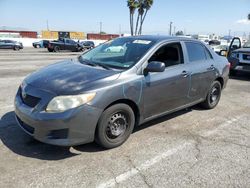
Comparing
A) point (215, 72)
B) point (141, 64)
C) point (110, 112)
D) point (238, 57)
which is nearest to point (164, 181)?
point (110, 112)

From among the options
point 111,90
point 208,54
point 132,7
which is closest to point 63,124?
point 111,90

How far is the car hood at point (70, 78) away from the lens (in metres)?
3.64

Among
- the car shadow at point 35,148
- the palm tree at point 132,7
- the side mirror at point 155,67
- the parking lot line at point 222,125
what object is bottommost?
the parking lot line at point 222,125

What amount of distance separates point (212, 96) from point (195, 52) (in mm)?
1302

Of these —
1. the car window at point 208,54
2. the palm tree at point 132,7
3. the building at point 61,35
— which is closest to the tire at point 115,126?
the car window at point 208,54

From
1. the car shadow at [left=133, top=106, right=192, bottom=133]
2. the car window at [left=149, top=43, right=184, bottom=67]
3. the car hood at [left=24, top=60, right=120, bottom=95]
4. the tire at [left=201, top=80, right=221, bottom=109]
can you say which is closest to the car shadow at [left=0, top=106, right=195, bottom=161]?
the car hood at [left=24, top=60, right=120, bottom=95]

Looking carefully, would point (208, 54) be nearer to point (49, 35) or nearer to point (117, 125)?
point (117, 125)

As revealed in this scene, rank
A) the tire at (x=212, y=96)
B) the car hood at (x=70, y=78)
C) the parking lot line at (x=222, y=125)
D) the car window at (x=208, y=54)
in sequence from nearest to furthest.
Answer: the car hood at (x=70, y=78) < the parking lot line at (x=222, y=125) < the car window at (x=208, y=54) < the tire at (x=212, y=96)

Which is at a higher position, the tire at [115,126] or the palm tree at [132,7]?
the palm tree at [132,7]

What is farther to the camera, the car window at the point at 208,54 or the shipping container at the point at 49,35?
the shipping container at the point at 49,35

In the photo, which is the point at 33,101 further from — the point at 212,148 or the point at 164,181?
the point at 212,148

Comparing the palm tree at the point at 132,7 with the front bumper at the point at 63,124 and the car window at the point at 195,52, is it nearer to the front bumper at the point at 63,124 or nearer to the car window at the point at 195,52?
the car window at the point at 195,52

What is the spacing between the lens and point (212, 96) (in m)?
6.31

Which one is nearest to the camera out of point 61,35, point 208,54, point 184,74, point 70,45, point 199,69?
point 184,74
